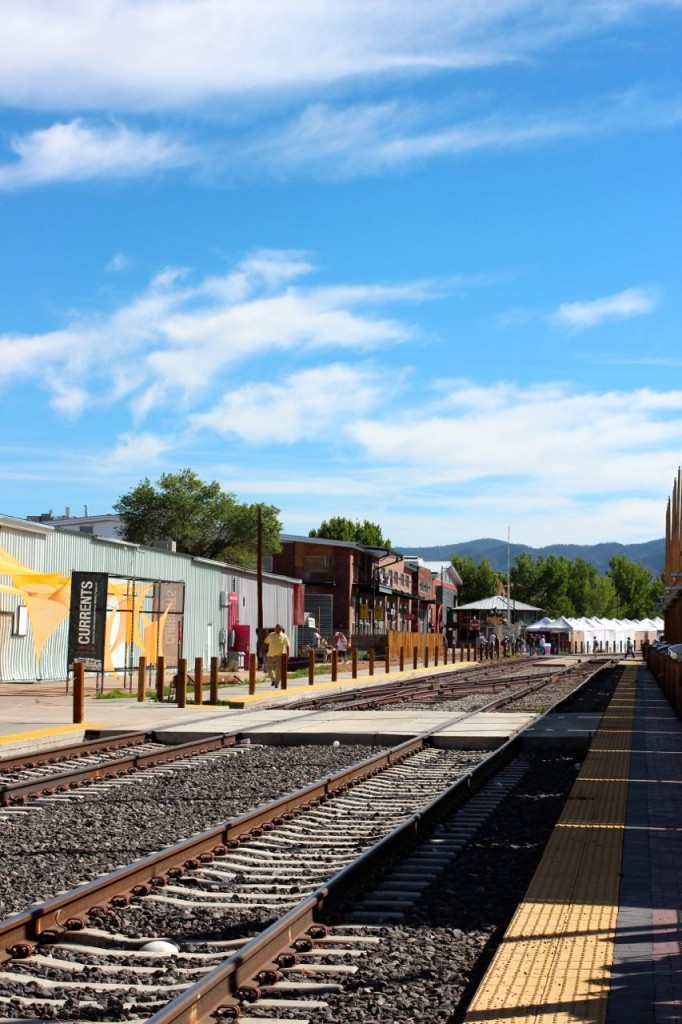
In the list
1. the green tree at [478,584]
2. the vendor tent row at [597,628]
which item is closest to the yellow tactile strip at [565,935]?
the vendor tent row at [597,628]

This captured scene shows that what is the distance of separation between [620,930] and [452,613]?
127565mm

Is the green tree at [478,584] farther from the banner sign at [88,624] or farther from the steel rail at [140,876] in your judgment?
the steel rail at [140,876]

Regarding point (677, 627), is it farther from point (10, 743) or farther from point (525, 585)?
point (525, 585)

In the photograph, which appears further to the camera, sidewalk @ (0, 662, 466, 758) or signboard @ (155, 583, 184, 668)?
signboard @ (155, 583, 184, 668)

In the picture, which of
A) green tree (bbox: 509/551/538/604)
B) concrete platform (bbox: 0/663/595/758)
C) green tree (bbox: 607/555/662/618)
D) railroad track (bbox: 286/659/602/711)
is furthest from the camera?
green tree (bbox: 607/555/662/618)

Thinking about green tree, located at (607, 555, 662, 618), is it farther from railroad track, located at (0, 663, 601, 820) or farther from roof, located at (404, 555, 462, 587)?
railroad track, located at (0, 663, 601, 820)

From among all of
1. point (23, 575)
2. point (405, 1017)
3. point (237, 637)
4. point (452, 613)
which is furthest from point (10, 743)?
point (452, 613)

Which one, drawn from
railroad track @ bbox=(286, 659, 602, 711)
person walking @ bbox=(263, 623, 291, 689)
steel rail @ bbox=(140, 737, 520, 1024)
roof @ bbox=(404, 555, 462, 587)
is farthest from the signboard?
roof @ bbox=(404, 555, 462, 587)

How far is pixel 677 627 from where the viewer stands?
39.9m

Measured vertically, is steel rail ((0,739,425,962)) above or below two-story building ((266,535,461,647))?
below

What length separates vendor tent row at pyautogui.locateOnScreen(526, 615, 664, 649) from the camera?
92375 mm

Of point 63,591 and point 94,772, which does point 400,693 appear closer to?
point 63,591

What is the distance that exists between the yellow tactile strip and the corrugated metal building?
19.4 meters

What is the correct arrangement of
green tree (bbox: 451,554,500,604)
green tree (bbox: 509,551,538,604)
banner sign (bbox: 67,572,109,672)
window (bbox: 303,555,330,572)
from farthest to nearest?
green tree (bbox: 509,551,538,604) → green tree (bbox: 451,554,500,604) → window (bbox: 303,555,330,572) → banner sign (bbox: 67,572,109,672)
